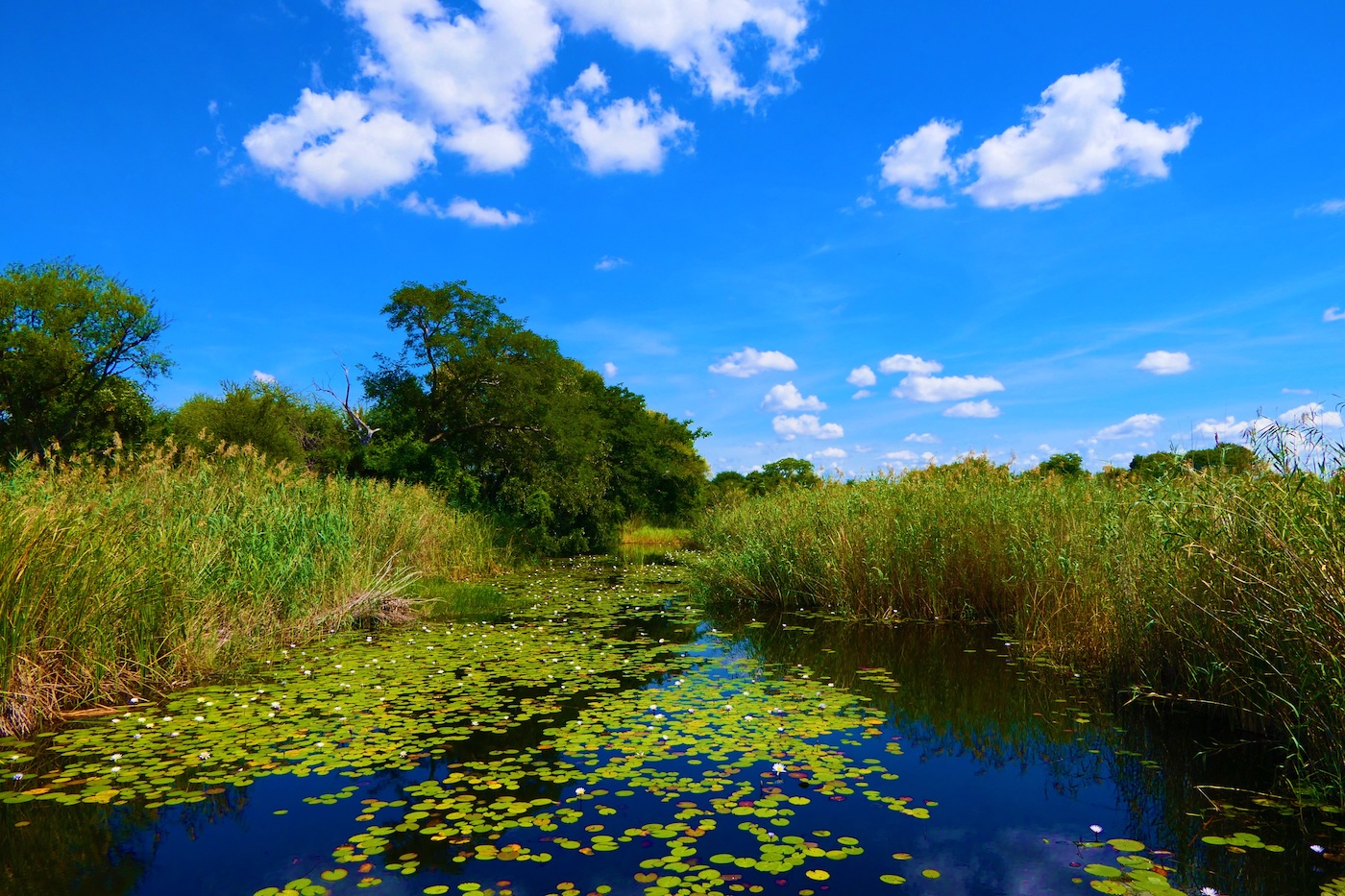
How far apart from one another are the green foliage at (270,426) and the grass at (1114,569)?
21.4m

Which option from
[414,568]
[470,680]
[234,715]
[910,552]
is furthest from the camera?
[414,568]

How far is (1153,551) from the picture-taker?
659 centimetres

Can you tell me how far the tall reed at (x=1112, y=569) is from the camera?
4723 mm

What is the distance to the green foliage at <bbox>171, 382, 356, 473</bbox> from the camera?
108ft

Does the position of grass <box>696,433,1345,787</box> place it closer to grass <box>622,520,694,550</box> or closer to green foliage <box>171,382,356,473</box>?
grass <box>622,520,694,550</box>

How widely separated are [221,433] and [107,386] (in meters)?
5.34

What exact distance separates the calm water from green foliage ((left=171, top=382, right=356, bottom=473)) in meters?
23.6

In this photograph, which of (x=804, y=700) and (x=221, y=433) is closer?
(x=804, y=700)

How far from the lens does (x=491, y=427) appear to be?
26.6 meters

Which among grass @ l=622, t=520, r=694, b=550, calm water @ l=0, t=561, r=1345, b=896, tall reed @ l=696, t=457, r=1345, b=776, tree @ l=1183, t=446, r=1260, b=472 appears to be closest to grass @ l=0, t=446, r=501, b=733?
calm water @ l=0, t=561, r=1345, b=896

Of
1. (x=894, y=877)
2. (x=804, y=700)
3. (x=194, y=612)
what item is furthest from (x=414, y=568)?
(x=894, y=877)

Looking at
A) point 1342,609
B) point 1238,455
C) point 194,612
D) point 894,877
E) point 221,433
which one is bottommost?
point 894,877

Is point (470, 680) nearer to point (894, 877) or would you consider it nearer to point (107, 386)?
point (894, 877)

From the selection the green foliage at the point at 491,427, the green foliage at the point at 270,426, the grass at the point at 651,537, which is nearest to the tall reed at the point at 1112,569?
the green foliage at the point at 491,427
